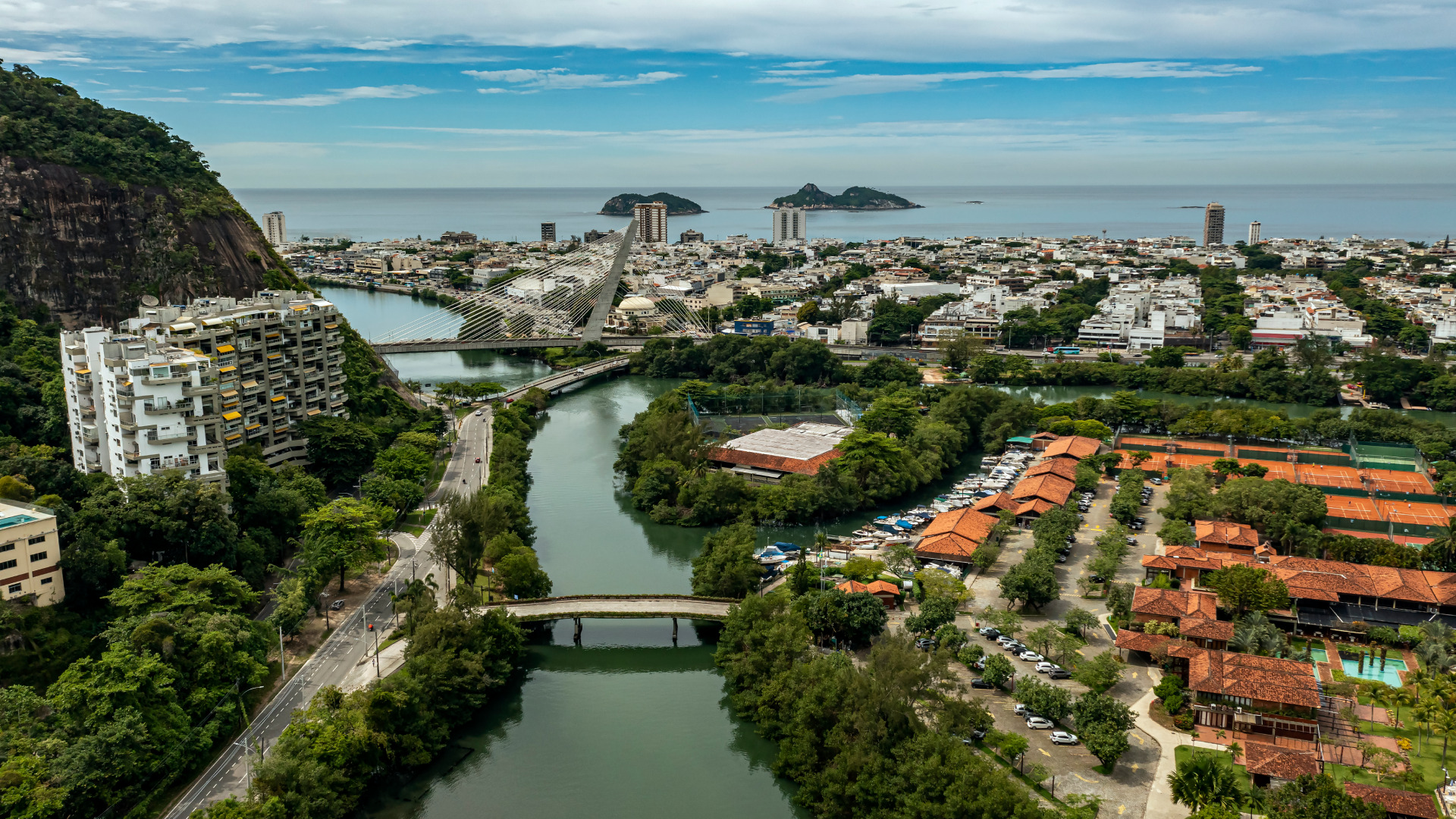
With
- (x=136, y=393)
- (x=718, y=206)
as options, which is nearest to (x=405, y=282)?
(x=136, y=393)

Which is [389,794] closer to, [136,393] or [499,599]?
[499,599]

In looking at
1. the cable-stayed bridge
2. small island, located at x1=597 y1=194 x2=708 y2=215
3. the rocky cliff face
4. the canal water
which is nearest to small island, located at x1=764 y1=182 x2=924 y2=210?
small island, located at x1=597 y1=194 x2=708 y2=215

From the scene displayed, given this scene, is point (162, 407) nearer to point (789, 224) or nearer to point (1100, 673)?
point (1100, 673)

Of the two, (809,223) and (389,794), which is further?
(809,223)

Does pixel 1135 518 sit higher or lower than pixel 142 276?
lower

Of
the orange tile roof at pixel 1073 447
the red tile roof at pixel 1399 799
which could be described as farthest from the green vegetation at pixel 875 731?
the orange tile roof at pixel 1073 447

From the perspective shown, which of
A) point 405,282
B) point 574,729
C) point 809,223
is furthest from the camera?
point 809,223

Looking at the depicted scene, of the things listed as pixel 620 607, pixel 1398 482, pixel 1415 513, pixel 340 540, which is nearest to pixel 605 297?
pixel 340 540
